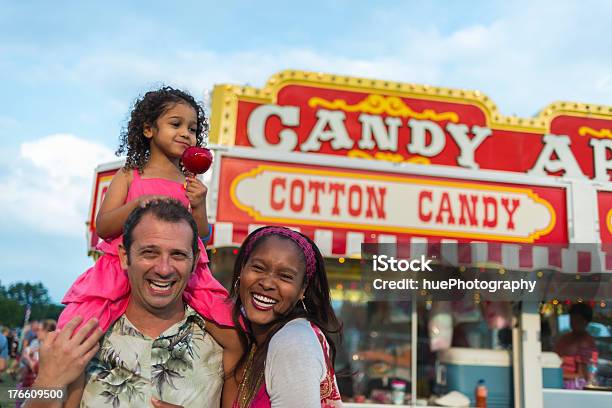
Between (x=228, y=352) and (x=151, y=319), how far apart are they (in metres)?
0.28

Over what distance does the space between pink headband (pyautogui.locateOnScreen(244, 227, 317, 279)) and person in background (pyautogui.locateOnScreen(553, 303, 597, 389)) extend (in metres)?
5.74

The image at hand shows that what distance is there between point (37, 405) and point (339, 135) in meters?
4.94

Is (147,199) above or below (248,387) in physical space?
above

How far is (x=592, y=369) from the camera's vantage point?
21.1 feet

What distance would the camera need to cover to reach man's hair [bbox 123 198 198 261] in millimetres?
1688

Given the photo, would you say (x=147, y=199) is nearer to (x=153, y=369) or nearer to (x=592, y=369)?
(x=153, y=369)

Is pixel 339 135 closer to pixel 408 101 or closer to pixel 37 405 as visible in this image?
pixel 408 101

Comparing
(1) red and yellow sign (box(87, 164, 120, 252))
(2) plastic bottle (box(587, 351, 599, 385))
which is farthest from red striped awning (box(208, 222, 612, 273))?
(1) red and yellow sign (box(87, 164, 120, 252))

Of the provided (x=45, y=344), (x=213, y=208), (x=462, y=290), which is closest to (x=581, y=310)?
(x=462, y=290)

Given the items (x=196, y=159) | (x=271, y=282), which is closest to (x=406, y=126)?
(x=196, y=159)

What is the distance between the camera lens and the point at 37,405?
154 centimetres

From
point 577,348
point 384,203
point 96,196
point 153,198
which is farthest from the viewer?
point 577,348

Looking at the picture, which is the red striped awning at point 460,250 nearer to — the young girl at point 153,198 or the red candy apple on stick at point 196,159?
the young girl at point 153,198

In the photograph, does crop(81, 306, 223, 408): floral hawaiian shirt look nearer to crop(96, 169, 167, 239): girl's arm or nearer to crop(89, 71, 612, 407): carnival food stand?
crop(96, 169, 167, 239): girl's arm
